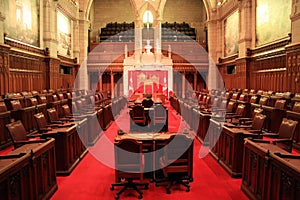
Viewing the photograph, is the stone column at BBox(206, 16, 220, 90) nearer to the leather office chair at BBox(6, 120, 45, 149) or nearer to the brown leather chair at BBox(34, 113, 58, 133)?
the brown leather chair at BBox(34, 113, 58, 133)

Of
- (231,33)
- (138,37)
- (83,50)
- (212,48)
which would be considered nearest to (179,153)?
(231,33)

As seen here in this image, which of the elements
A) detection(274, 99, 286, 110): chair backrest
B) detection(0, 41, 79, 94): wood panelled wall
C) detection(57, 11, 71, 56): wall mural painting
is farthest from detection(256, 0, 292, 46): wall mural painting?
detection(57, 11, 71, 56): wall mural painting

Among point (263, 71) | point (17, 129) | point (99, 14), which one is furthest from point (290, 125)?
point (99, 14)

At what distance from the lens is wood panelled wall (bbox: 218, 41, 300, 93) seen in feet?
30.3

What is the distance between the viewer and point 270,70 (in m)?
11.9

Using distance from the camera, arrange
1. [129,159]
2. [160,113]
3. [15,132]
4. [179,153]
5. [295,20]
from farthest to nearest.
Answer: [295,20]
[160,113]
[15,132]
[179,153]
[129,159]

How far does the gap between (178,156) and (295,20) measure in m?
7.93

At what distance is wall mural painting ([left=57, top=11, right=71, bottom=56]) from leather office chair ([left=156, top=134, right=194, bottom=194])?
14.7 metres

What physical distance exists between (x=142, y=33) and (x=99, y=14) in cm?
650

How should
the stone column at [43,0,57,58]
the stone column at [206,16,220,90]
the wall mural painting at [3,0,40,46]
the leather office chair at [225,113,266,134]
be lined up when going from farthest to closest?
the stone column at [206,16,220,90] → the stone column at [43,0,57,58] → the wall mural painting at [3,0,40,46] → the leather office chair at [225,113,266,134]

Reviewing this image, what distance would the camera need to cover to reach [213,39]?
20562 mm

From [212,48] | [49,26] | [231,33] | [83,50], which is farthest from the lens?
[83,50]

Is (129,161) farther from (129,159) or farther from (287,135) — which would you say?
(287,135)

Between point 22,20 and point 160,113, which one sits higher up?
point 22,20
